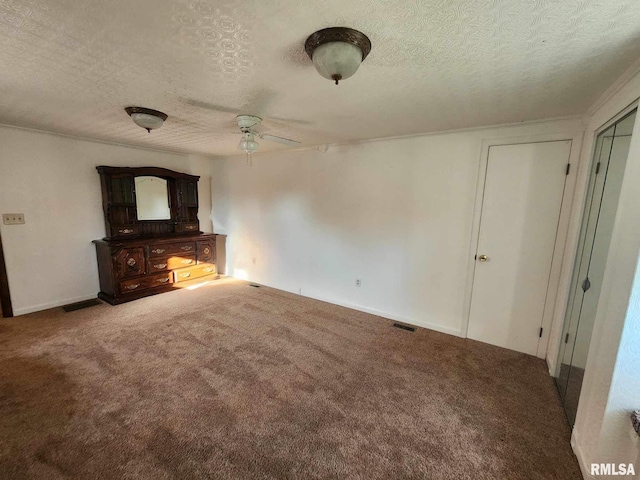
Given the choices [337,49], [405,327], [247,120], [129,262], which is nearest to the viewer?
[337,49]

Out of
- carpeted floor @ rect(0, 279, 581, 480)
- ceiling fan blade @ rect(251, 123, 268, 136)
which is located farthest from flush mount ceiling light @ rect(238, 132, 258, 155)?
carpeted floor @ rect(0, 279, 581, 480)

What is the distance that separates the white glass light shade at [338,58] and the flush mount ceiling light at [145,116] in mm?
1700

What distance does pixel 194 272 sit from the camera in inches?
171

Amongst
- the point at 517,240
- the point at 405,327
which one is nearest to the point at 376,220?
the point at 405,327

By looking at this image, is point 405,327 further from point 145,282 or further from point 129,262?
point 129,262

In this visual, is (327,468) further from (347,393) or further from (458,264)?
(458,264)

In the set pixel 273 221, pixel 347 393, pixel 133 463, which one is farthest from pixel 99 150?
pixel 347 393

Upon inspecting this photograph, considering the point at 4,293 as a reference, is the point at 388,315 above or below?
below

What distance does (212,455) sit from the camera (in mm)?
1464

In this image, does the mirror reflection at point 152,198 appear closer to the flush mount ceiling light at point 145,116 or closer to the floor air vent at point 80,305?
the floor air vent at point 80,305

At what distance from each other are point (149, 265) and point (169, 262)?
0.28m

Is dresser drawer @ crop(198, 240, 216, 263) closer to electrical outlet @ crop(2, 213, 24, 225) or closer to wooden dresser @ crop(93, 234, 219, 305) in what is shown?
wooden dresser @ crop(93, 234, 219, 305)

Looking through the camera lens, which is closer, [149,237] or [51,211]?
[51,211]

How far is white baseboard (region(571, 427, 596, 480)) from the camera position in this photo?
135 cm
